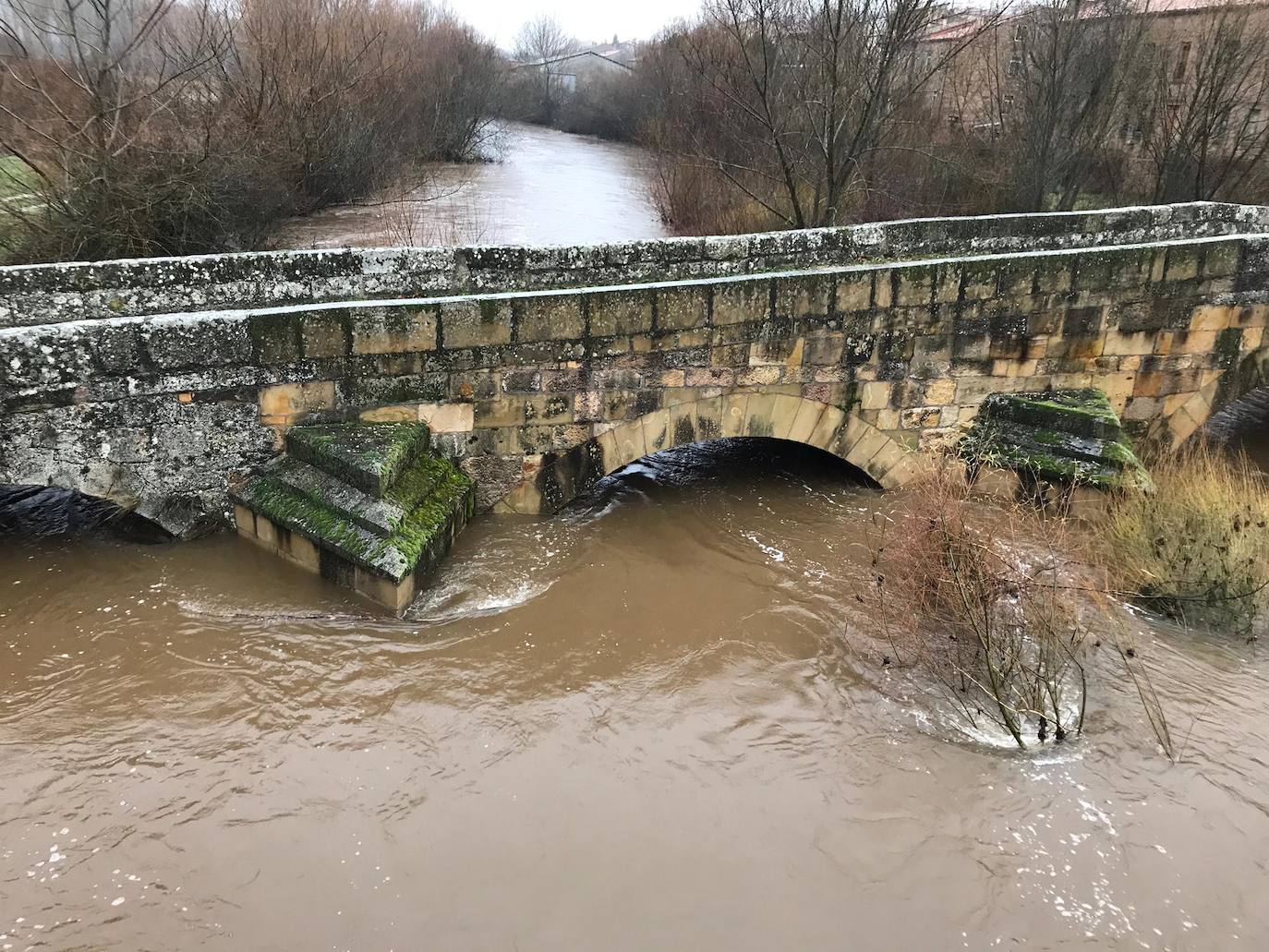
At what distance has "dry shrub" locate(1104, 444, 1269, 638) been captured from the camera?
16.6 feet

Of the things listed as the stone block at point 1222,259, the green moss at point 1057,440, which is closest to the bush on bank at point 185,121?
the green moss at point 1057,440

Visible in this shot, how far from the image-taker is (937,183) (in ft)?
49.7

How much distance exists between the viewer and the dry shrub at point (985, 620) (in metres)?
4.25

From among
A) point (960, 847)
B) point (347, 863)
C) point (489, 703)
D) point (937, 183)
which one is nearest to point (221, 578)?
point (489, 703)

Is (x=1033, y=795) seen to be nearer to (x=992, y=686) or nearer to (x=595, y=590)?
(x=992, y=686)

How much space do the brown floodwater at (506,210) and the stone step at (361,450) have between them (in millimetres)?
2779

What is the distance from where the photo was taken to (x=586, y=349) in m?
A: 5.29

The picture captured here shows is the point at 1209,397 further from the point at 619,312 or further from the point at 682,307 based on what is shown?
the point at 619,312

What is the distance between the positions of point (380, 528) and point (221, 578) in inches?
40.2

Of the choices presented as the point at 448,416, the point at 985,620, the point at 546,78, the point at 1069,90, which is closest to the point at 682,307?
the point at 448,416

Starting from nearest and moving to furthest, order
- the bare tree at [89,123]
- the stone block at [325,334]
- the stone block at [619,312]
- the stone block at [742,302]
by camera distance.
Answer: the stone block at [325,334]
the stone block at [619,312]
the stone block at [742,302]
the bare tree at [89,123]

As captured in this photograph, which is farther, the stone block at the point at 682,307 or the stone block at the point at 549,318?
the stone block at the point at 682,307

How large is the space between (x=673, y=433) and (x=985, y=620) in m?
2.26

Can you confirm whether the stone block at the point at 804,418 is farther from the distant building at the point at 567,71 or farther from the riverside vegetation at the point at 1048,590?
the distant building at the point at 567,71
